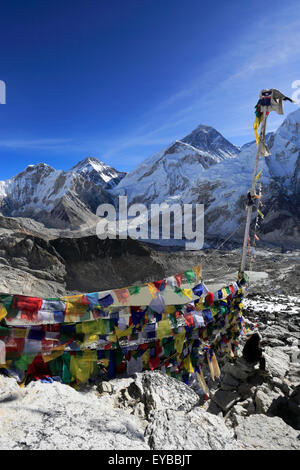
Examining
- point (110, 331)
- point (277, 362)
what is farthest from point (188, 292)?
point (277, 362)

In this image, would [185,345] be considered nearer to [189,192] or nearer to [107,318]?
[107,318]

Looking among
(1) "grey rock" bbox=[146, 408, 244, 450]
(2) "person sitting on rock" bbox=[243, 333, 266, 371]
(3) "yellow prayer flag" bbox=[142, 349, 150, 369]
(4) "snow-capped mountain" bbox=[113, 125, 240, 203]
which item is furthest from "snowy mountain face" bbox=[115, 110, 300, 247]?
(1) "grey rock" bbox=[146, 408, 244, 450]

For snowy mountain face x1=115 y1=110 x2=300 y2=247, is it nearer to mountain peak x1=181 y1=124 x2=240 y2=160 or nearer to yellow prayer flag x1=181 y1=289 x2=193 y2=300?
yellow prayer flag x1=181 y1=289 x2=193 y2=300

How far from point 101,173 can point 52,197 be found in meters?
63.0

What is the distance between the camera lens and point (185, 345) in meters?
4.57

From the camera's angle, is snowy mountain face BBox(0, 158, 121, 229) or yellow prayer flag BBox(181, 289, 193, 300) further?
snowy mountain face BBox(0, 158, 121, 229)

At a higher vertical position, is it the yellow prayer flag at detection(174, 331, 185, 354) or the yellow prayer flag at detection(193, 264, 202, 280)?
the yellow prayer flag at detection(193, 264, 202, 280)

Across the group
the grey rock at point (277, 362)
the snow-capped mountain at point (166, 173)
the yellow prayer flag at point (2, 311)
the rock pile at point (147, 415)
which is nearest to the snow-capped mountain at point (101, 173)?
the snow-capped mountain at point (166, 173)

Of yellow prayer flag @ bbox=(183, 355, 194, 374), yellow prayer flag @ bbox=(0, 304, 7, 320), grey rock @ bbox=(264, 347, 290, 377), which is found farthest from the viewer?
grey rock @ bbox=(264, 347, 290, 377)

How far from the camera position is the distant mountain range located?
70.4 metres

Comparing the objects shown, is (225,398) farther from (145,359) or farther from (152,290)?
(152,290)

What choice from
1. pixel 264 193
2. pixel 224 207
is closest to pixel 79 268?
pixel 224 207

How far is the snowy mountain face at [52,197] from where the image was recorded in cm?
8694
